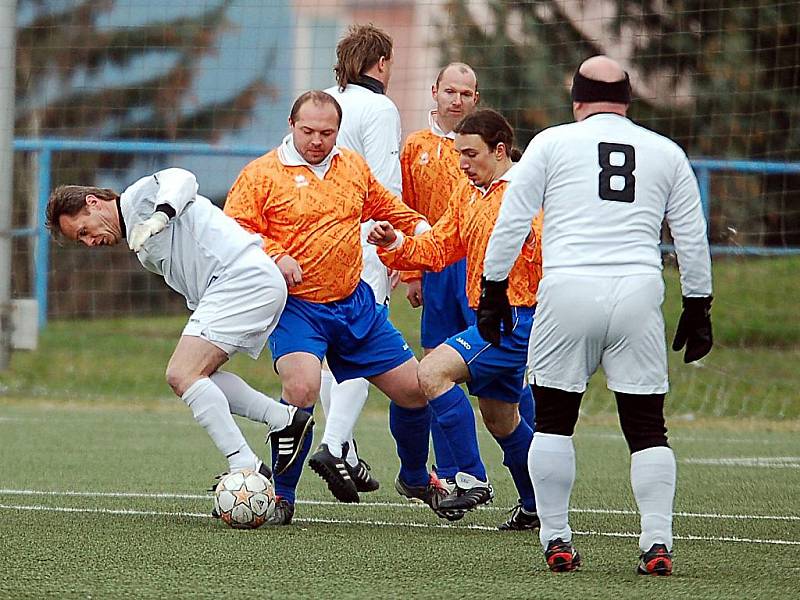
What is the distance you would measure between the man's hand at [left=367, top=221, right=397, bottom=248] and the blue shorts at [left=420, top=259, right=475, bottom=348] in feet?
2.09

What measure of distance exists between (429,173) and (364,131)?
1.18 ft

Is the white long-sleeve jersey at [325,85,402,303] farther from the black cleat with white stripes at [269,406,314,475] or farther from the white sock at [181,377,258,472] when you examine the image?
the white sock at [181,377,258,472]

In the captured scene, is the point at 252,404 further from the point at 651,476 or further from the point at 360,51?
the point at 651,476

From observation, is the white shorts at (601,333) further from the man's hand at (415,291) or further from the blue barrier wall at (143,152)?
the blue barrier wall at (143,152)

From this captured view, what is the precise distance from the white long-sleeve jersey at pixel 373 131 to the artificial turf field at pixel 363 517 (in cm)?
150

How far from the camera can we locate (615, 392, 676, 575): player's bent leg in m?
4.84

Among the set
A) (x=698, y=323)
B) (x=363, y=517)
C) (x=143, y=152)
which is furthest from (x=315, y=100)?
(x=143, y=152)

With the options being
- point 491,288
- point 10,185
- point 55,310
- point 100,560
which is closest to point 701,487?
point 491,288

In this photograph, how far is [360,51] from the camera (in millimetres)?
7199

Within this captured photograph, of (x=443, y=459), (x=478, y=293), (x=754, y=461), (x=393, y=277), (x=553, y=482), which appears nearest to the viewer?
(x=553, y=482)

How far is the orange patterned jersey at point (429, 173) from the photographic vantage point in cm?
706

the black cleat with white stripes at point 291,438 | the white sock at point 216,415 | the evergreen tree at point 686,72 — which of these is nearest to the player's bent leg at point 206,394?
the white sock at point 216,415

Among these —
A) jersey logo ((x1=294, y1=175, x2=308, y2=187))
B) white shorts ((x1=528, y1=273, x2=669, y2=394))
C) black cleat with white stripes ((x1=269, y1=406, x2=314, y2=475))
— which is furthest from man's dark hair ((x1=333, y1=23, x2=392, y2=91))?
white shorts ((x1=528, y1=273, x2=669, y2=394))

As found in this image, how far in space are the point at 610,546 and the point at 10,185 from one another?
889 cm
